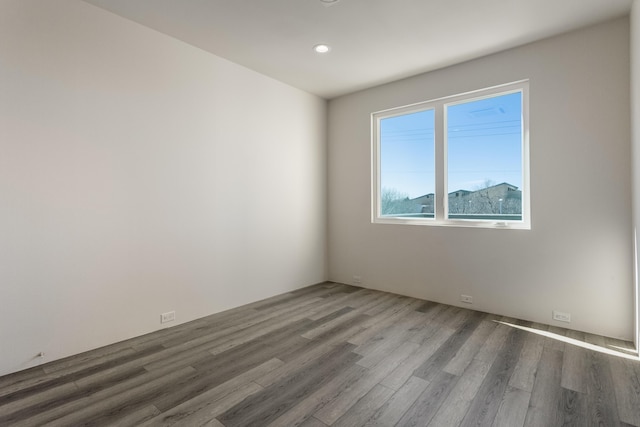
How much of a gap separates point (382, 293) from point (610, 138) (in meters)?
2.92

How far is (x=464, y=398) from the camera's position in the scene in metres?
1.97

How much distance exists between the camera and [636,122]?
7.89ft

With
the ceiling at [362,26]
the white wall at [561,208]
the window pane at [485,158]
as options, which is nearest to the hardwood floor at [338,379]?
the white wall at [561,208]

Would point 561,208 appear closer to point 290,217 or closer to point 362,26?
point 362,26

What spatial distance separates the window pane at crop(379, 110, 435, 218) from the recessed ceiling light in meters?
1.52

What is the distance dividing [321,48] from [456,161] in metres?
2.08

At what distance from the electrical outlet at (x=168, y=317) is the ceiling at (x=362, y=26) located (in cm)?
275

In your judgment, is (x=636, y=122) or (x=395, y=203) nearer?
(x=636, y=122)

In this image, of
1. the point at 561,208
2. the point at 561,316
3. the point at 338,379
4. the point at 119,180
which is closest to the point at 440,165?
the point at 561,208

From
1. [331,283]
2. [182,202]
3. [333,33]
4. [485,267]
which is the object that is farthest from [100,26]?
[485,267]

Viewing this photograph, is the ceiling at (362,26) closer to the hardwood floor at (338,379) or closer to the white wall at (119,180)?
the white wall at (119,180)

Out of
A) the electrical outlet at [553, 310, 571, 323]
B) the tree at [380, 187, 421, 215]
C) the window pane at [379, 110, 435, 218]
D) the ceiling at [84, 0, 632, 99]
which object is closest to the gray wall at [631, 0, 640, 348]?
the ceiling at [84, 0, 632, 99]

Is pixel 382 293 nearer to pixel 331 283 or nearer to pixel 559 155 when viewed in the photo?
pixel 331 283

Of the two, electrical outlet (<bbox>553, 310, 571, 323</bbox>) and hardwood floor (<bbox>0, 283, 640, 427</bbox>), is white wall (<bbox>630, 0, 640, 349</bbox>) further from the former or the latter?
hardwood floor (<bbox>0, 283, 640, 427</bbox>)
